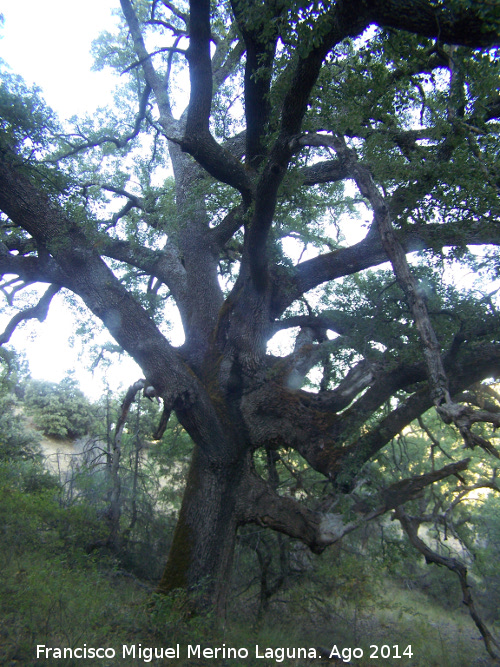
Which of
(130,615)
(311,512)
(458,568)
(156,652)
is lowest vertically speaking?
(156,652)

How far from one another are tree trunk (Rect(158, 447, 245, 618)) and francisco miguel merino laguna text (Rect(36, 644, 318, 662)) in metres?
0.70

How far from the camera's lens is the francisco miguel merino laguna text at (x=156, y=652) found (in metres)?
3.70

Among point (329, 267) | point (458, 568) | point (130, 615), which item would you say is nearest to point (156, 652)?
point (130, 615)

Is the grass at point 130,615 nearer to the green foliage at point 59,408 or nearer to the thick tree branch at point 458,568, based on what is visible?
the thick tree branch at point 458,568

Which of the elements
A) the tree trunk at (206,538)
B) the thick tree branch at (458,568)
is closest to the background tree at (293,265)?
the tree trunk at (206,538)

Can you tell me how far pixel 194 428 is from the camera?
6.05 meters

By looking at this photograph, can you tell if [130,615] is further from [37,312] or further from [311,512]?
[37,312]

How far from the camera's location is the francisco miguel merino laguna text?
3.70 m

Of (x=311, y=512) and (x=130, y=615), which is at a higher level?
(x=311, y=512)

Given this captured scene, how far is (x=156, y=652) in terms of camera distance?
4355 mm

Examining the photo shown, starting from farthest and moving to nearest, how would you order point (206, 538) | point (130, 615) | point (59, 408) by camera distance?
point (59, 408) → point (206, 538) → point (130, 615)

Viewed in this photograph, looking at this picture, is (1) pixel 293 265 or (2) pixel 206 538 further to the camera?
(1) pixel 293 265

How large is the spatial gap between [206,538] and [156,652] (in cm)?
158

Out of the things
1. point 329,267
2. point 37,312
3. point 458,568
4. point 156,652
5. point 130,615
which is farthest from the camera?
point 37,312
